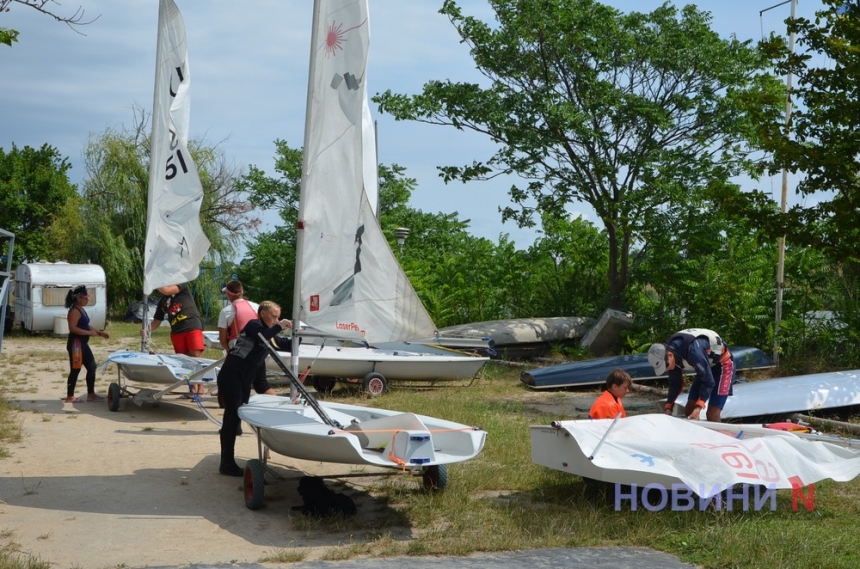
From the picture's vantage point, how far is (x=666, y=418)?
7.55m

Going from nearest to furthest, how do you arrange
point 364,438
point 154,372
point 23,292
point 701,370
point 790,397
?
point 364,438, point 701,370, point 154,372, point 790,397, point 23,292

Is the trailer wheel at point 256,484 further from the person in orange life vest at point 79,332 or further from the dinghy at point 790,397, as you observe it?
the dinghy at point 790,397

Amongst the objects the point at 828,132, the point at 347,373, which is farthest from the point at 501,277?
the point at 828,132

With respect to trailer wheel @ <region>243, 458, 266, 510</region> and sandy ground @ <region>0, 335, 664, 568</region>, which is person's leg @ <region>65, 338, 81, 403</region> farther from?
trailer wheel @ <region>243, 458, 266, 510</region>

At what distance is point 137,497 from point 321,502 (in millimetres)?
1542

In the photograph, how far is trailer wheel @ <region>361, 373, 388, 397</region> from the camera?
13.5 m

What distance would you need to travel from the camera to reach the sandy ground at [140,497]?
606 cm

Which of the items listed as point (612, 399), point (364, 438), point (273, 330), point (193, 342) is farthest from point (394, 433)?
point (193, 342)

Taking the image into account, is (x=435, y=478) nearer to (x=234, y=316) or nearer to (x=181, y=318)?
(x=234, y=316)

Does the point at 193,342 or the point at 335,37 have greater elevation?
the point at 335,37

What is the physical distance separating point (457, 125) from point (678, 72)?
4436 mm

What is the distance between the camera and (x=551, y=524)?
6.57 metres

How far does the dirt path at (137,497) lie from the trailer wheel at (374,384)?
2.81 m

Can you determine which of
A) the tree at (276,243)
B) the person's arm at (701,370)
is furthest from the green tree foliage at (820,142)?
the tree at (276,243)
